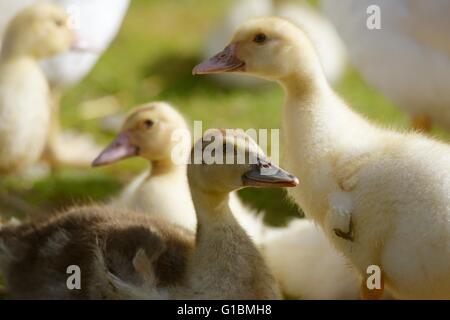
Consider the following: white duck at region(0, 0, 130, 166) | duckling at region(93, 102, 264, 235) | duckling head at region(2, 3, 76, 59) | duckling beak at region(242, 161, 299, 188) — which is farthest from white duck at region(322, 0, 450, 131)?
duckling beak at region(242, 161, 299, 188)

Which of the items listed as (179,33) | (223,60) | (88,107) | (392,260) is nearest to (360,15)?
(223,60)

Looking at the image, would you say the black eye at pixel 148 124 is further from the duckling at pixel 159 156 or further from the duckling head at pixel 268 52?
the duckling head at pixel 268 52

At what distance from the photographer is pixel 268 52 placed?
287 centimetres

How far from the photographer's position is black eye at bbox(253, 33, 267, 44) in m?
2.89

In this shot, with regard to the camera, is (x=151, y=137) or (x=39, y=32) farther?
(x=39, y=32)

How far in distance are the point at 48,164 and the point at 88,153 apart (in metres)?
0.20

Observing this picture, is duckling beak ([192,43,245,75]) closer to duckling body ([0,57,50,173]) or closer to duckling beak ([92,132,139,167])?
duckling beak ([92,132,139,167])

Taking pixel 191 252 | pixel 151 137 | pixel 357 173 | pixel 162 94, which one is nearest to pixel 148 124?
pixel 151 137

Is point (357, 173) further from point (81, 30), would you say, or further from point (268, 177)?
point (81, 30)

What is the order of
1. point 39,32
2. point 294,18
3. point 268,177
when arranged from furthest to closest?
point 294,18, point 39,32, point 268,177

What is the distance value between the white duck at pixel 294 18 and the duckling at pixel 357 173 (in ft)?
8.37

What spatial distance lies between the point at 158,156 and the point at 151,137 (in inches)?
3.1

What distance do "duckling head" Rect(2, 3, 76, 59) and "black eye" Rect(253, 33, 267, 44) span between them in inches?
41.2

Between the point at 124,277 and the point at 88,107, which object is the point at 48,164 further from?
the point at 124,277
